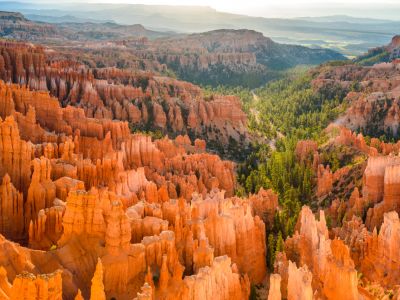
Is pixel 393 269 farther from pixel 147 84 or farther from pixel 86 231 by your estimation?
pixel 147 84

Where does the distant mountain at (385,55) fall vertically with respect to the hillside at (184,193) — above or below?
above

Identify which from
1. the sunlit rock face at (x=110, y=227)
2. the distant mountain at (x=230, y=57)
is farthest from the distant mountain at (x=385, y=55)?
the sunlit rock face at (x=110, y=227)

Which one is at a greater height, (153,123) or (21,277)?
(21,277)

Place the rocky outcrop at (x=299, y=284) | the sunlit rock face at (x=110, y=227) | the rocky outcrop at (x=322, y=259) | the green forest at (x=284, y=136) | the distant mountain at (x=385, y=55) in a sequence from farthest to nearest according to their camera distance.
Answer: the distant mountain at (x=385, y=55), the green forest at (x=284, y=136), the rocky outcrop at (x=322, y=259), the rocky outcrop at (x=299, y=284), the sunlit rock face at (x=110, y=227)

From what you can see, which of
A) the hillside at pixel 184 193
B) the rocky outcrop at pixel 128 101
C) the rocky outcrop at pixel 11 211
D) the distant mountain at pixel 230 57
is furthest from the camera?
the distant mountain at pixel 230 57

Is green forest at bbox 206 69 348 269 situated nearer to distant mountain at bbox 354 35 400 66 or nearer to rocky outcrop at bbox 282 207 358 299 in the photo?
rocky outcrop at bbox 282 207 358 299

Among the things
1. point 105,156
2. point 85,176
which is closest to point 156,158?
point 105,156

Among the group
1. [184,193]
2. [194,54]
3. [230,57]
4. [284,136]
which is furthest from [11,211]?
[230,57]

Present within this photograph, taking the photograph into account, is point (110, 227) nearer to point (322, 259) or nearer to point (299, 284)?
point (299, 284)

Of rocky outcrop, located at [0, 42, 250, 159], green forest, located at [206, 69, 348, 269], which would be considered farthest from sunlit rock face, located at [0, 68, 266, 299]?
rocky outcrop, located at [0, 42, 250, 159]

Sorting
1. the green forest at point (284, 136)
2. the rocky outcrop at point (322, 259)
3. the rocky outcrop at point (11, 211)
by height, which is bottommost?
the green forest at point (284, 136)

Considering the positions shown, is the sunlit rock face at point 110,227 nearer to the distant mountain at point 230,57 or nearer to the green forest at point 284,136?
the green forest at point 284,136
